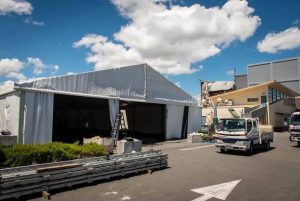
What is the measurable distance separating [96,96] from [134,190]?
37.2ft

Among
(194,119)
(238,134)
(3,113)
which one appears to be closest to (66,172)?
(238,134)

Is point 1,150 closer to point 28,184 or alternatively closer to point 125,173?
point 28,184

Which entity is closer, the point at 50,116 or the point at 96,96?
the point at 50,116

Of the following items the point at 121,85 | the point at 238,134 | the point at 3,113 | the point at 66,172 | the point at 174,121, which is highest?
the point at 121,85

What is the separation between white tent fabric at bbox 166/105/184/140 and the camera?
25594mm

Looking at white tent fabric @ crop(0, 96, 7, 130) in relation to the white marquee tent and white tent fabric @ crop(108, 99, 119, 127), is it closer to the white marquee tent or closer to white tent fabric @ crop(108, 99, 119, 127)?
the white marquee tent

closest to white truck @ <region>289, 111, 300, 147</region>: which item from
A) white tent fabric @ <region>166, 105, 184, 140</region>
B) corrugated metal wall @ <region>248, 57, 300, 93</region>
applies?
white tent fabric @ <region>166, 105, 184, 140</region>

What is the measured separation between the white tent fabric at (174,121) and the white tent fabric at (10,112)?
1353 centimetres

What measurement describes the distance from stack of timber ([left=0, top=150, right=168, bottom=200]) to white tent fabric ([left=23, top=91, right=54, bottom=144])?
22.7 ft

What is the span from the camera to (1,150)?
947cm

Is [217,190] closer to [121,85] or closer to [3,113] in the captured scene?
[121,85]

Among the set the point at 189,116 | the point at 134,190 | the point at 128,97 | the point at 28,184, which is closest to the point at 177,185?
the point at 134,190

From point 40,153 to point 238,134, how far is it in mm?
11069

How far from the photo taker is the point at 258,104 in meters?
44.4
